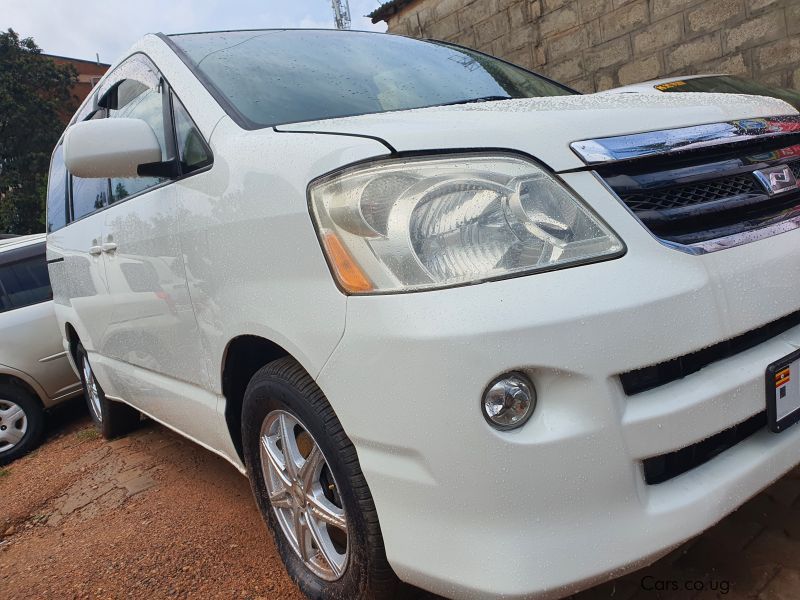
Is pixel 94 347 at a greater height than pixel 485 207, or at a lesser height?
lesser

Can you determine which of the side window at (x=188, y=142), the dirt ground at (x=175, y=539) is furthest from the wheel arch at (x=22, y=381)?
the side window at (x=188, y=142)

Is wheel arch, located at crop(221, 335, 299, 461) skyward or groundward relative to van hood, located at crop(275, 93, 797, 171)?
groundward

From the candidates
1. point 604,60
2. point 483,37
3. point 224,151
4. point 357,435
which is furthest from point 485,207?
point 483,37

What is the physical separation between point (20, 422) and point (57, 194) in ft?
6.13

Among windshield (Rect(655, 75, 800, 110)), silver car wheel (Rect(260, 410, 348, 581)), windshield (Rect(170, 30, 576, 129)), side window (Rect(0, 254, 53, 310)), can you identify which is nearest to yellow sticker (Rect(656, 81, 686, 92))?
windshield (Rect(655, 75, 800, 110))

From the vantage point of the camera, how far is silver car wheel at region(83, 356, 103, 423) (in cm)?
416

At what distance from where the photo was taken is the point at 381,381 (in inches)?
51.0

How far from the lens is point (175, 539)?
2525mm

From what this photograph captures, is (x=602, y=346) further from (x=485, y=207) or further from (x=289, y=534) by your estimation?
(x=289, y=534)

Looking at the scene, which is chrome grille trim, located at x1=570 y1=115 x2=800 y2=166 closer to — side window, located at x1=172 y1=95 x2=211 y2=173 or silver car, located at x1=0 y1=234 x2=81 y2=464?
side window, located at x1=172 y1=95 x2=211 y2=173

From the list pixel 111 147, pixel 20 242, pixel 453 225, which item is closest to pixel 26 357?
pixel 20 242

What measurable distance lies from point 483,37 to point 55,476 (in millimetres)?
8214

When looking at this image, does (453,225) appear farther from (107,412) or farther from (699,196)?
(107,412)

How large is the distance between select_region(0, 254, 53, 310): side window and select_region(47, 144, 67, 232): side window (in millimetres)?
1030
